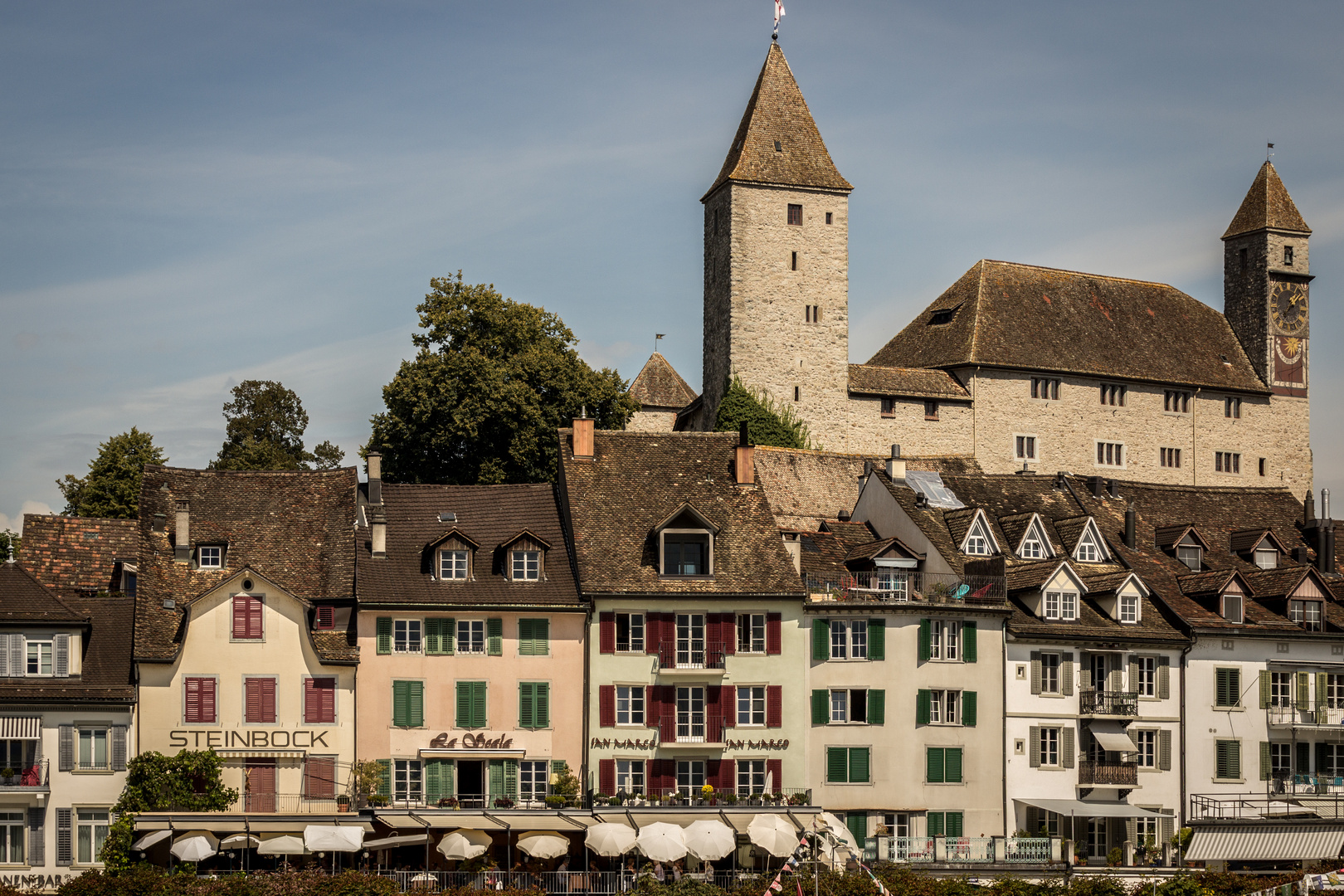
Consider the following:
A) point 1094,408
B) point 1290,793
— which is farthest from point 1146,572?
point 1094,408

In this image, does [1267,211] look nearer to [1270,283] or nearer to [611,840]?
[1270,283]

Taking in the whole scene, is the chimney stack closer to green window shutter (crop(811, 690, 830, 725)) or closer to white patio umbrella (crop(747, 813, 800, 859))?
green window shutter (crop(811, 690, 830, 725))

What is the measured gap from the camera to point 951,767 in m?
58.1

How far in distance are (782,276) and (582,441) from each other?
116 ft

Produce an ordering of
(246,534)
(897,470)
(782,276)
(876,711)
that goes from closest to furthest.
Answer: (876,711) < (246,534) < (897,470) < (782,276)

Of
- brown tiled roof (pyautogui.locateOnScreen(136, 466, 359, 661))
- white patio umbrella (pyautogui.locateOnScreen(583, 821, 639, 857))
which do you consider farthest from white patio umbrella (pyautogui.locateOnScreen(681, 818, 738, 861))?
brown tiled roof (pyautogui.locateOnScreen(136, 466, 359, 661))

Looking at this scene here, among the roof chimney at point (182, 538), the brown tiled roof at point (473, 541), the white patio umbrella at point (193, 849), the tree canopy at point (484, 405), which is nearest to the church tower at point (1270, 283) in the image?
the tree canopy at point (484, 405)

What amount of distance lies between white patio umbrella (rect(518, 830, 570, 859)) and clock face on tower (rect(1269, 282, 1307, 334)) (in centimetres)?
7252

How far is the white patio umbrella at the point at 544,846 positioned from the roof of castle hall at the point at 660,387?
55334mm

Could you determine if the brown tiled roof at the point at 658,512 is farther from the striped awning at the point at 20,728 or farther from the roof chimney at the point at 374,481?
the striped awning at the point at 20,728

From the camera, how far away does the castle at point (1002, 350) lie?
3789 inches

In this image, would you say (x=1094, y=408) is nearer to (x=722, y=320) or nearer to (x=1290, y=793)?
(x=722, y=320)

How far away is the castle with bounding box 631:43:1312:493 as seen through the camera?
96.2 meters

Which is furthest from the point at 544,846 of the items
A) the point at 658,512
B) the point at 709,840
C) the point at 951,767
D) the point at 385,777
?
the point at 951,767
